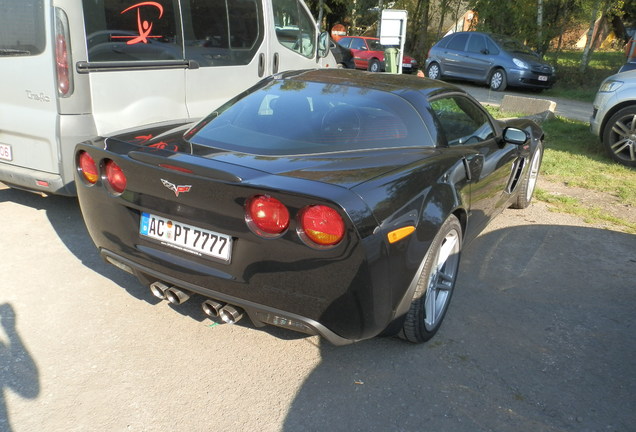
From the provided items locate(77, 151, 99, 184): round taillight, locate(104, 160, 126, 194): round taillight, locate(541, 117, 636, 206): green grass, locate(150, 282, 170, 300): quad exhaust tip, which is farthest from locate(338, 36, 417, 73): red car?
locate(150, 282, 170, 300): quad exhaust tip

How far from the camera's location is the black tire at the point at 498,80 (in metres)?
16.2

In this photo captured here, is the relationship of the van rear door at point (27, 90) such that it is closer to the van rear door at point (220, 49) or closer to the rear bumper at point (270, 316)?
the van rear door at point (220, 49)

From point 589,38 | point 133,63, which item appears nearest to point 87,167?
point 133,63

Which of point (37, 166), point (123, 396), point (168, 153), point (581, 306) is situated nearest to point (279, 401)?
point (123, 396)

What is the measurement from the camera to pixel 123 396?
Answer: 261 cm

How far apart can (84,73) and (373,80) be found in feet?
7.29

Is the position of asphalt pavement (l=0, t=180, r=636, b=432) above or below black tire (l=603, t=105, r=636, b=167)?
below

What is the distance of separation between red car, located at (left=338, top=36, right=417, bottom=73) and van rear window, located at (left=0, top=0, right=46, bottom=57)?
1888 cm

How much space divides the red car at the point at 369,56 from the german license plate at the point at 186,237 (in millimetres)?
20549

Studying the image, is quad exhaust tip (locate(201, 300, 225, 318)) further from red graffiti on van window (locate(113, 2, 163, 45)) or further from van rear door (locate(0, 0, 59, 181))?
red graffiti on van window (locate(113, 2, 163, 45))

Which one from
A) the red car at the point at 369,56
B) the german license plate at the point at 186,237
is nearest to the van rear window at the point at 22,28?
the german license plate at the point at 186,237

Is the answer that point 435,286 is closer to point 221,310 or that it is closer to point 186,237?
point 221,310

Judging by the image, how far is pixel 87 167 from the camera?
3117 mm

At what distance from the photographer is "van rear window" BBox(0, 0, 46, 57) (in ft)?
14.0
